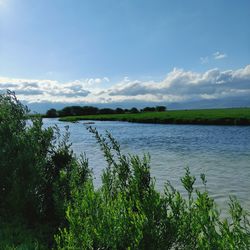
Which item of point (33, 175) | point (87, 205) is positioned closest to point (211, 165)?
point (33, 175)

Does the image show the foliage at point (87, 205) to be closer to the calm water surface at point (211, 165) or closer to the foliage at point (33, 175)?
the foliage at point (33, 175)

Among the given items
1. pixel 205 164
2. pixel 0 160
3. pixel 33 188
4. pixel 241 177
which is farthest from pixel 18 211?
pixel 205 164

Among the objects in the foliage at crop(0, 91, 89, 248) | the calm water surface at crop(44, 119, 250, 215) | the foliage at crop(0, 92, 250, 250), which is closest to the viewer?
the foliage at crop(0, 92, 250, 250)

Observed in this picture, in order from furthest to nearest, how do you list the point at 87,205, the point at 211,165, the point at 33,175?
the point at 211,165
the point at 33,175
the point at 87,205

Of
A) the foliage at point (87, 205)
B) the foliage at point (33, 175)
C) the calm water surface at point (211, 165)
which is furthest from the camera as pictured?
the calm water surface at point (211, 165)

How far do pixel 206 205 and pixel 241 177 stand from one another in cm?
Result: 1694

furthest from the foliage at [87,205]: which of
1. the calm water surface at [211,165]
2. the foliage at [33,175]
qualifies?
the calm water surface at [211,165]

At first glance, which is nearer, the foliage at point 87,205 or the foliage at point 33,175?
the foliage at point 87,205

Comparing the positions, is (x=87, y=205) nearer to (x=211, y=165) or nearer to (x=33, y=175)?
(x=33, y=175)

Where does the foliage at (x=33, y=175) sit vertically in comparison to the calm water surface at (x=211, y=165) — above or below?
above

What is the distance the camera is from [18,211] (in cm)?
1179

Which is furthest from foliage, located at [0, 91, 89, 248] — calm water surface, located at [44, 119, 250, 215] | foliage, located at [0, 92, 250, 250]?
calm water surface, located at [44, 119, 250, 215]

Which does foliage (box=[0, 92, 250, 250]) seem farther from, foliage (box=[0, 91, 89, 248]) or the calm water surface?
the calm water surface

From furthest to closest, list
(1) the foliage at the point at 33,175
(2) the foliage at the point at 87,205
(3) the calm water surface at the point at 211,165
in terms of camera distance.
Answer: (3) the calm water surface at the point at 211,165 → (1) the foliage at the point at 33,175 → (2) the foliage at the point at 87,205
